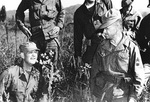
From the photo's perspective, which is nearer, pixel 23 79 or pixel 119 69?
pixel 119 69

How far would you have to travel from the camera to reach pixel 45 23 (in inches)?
255

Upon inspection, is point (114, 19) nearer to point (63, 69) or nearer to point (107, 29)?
point (107, 29)

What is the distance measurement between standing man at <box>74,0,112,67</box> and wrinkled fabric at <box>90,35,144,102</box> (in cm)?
114

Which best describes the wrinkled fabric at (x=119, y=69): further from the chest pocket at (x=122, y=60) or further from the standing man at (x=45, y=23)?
the standing man at (x=45, y=23)

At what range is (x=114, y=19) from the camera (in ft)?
16.1

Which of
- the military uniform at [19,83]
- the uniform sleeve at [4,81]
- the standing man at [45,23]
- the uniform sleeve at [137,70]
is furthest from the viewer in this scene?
the standing man at [45,23]

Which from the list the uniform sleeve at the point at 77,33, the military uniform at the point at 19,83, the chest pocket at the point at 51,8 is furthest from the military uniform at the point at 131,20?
the military uniform at the point at 19,83

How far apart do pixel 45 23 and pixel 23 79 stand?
1.20 meters

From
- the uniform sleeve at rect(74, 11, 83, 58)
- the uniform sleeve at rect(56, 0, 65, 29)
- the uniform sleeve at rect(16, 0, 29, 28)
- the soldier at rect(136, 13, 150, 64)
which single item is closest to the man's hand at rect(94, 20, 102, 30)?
the uniform sleeve at rect(74, 11, 83, 58)

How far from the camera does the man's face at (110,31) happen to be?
4941 mm

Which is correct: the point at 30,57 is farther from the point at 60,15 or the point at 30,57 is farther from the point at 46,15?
the point at 60,15

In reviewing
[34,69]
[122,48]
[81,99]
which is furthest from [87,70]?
[122,48]

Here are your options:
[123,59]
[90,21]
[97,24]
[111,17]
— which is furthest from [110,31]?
[90,21]

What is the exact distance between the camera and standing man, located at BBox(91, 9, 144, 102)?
4.93 m
